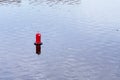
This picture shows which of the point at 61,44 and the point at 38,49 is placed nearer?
the point at 38,49

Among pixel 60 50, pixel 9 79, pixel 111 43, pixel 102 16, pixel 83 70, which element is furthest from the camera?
pixel 102 16

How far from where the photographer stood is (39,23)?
38812mm

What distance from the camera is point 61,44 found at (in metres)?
28.6

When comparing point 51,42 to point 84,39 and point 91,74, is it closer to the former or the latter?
point 84,39

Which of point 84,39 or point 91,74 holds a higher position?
point 84,39

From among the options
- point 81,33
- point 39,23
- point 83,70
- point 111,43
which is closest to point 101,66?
point 83,70

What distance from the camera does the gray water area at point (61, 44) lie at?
21.5 meters

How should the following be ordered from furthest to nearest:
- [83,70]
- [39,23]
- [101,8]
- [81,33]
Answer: [101,8], [39,23], [81,33], [83,70]

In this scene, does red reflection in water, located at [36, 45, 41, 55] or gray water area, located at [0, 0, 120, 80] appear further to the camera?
red reflection in water, located at [36, 45, 41, 55]

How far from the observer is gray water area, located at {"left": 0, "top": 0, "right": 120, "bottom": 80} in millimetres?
21531

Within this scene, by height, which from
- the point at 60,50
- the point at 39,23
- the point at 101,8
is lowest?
the point at 60,50

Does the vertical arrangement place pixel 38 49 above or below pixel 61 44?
below

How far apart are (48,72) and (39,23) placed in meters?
18.1

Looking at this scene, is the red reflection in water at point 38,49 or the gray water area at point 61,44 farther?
the red reflection in water at point 38,49
